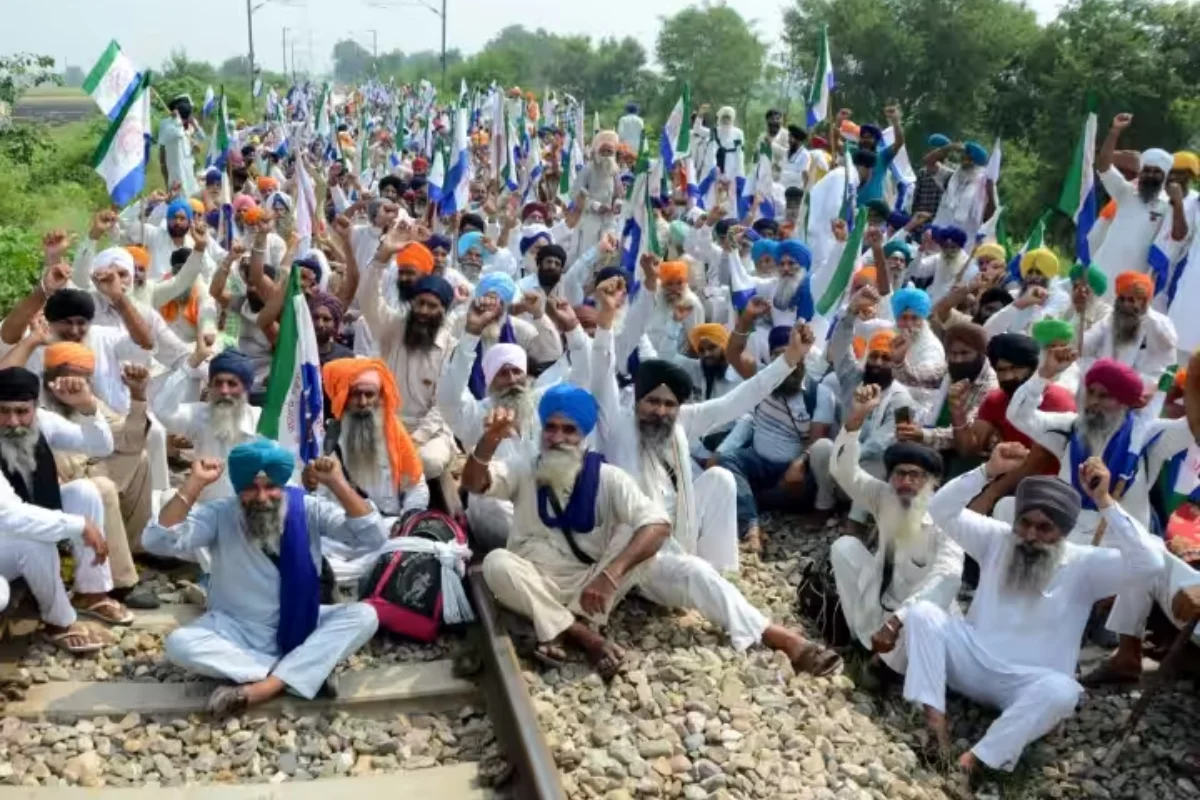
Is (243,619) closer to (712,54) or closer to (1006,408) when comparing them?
(1006,408)

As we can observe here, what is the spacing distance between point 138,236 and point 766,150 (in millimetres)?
6623

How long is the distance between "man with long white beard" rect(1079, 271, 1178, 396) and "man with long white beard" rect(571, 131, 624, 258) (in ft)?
16.6

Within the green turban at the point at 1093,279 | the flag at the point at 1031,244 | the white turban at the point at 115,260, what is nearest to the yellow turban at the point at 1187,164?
the flag at the point at 1031,244

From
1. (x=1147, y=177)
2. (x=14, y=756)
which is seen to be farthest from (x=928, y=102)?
(x=14, y=756)

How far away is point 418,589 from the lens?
5.07m

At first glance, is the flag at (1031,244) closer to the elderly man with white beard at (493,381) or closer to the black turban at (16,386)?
the elderly man with white beard at (493,381)

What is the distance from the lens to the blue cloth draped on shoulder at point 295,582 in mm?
4688

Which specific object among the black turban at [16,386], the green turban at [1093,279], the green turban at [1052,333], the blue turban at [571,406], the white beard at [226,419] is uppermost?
the green turban at [1093,279]

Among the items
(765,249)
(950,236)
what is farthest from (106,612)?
(950,236)

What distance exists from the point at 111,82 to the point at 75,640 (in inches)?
174

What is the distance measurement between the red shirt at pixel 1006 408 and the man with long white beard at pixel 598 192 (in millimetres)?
5122

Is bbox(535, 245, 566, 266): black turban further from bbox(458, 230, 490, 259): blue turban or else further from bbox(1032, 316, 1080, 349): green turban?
bbox(1032, 316, 1080, 349): green turban

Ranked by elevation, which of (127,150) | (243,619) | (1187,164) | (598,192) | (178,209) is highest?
(1187,164)

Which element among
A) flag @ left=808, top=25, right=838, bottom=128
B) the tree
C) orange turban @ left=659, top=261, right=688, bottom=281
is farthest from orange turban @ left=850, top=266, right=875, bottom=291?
the tree
